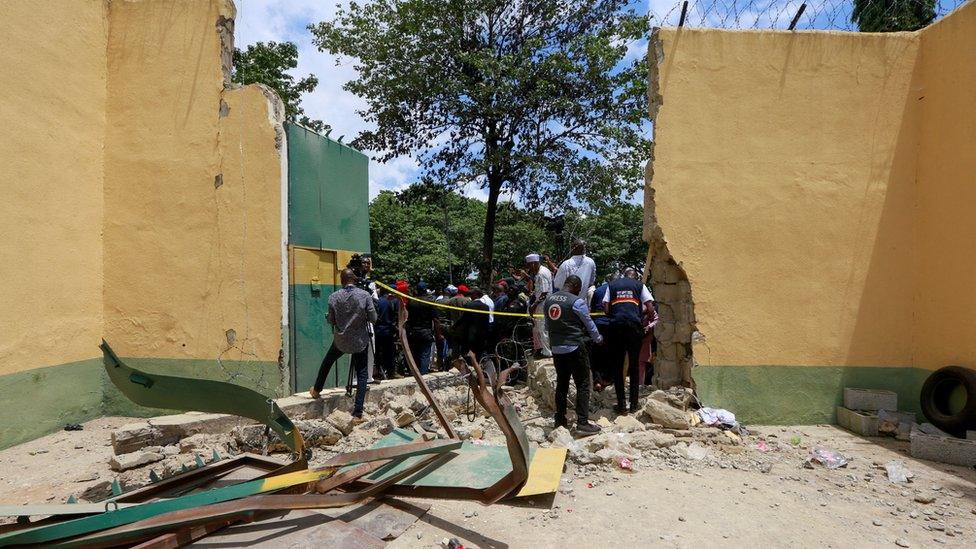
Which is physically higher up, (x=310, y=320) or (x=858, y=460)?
(x=310, y=320)

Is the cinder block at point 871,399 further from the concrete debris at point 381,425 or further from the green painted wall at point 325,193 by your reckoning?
the green painted wall at point 325,193

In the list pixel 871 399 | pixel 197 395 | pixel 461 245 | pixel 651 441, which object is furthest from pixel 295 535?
pixel 461 245

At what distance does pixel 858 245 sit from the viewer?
6.06 meters

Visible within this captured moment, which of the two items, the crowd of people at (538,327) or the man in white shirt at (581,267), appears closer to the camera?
the crowd of people at (538,327)

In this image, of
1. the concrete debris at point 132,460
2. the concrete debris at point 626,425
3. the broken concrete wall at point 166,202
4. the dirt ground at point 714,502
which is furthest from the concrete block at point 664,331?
the concrete debris at point 132,460

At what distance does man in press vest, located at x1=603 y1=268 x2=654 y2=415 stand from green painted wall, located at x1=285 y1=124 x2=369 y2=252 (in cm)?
372

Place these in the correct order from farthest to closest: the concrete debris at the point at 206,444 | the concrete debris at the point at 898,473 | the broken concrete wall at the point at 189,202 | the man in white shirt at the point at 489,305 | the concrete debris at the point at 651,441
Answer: the man in white shirt at the point at 489,305 < the broken concrete wall at the point at 189,202 < the concrete debris at the point at 206,444 < the concrete debris at the point at 651,441 < the concrete debris at the point at 898,473

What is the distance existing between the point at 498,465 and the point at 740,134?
4493mm

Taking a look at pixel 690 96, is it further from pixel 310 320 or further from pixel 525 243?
pixel 525 243

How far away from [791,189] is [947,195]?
4.80 ft

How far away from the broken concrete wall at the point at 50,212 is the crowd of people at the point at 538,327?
280 centimetres

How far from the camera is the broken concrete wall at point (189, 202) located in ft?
21.7

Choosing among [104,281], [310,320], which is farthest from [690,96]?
[104,281]

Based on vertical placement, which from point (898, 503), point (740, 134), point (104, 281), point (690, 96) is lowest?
point (898, 503)
